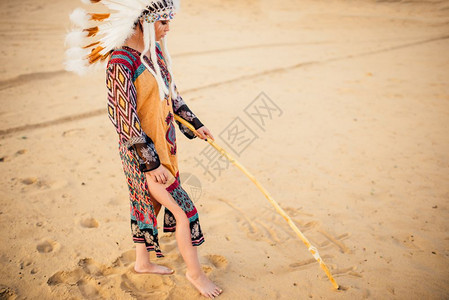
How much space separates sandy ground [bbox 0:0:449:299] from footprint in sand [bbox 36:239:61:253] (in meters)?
0.01

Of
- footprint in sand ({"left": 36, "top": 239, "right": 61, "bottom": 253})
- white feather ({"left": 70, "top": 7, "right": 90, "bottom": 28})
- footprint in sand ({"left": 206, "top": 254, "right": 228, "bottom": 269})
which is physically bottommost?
footprint in sand ({"left": 36, "top": 239, "right": 61, "bottom": 253})

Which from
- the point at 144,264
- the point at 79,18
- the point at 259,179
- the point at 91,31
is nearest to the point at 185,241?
the point at 144,264

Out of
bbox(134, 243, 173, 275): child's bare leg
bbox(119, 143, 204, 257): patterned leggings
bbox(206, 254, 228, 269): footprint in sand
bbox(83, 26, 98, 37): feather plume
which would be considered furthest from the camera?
bbox(206, 254, 228, 269): footprint in sand

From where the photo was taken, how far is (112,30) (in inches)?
70.2

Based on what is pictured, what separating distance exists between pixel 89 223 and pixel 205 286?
126 cm

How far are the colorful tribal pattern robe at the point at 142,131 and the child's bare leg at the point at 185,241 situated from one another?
0.03 m

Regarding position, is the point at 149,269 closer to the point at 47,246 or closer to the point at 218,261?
the point at 218,261

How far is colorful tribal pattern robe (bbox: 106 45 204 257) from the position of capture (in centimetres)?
175

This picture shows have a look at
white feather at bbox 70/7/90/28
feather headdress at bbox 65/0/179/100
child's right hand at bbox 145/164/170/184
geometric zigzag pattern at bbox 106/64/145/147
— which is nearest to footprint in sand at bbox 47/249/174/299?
child's right hand at bbox 145/164/170/184

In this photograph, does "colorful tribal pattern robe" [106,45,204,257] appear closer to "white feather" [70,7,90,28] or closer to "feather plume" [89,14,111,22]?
"feather plume" [89,14,111,22]

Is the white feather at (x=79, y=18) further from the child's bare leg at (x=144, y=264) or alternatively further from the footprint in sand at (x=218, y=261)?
the footprint in sand at (x=218, y=261)

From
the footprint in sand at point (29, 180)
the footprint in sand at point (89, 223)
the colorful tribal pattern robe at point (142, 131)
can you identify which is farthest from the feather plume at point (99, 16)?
the footprint in sand at point (29, 180)

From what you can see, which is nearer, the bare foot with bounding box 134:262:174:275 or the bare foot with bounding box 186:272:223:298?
the bare foot with bounding box 186:272:223:298

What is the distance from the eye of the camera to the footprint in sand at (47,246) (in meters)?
2.54
